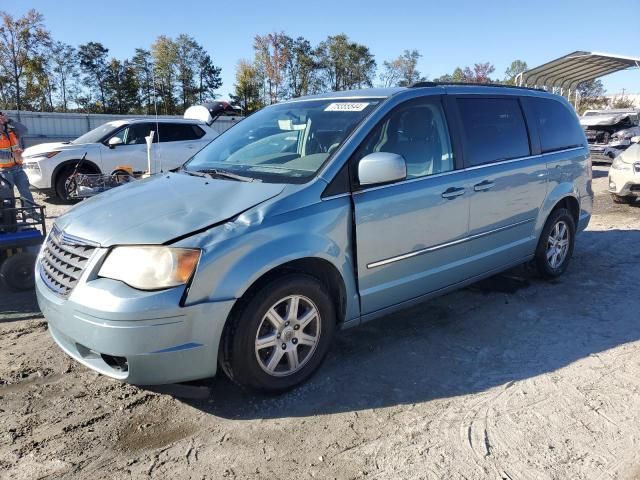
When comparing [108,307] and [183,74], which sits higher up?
[183,74]

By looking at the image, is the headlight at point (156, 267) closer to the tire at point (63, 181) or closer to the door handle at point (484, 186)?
the door handle at point (484, 186)

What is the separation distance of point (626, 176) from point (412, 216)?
7662 mm

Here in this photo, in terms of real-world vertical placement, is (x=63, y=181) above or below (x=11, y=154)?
below

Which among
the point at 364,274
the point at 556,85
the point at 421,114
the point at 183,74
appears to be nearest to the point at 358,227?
the point at 364,274

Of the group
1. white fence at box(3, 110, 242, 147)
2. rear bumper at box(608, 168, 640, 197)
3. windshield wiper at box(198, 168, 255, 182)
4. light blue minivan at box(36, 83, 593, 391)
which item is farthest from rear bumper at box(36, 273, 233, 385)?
white fence at box(3, 110, 242, 147)

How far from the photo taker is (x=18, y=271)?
201 inches

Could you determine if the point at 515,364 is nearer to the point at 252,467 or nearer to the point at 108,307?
the point at 252,467

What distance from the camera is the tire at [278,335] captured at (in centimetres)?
285

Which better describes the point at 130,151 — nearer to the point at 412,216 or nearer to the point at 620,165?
the point at 412,216

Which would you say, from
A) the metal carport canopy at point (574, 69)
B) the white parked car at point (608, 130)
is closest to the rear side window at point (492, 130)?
the white parked car at point (608, 130)

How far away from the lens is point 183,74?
Result: 157ft

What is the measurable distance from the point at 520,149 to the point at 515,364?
6.84 ft

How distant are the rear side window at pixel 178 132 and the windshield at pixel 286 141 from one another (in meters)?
7.77

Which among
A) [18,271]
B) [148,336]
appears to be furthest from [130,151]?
[148,336]
